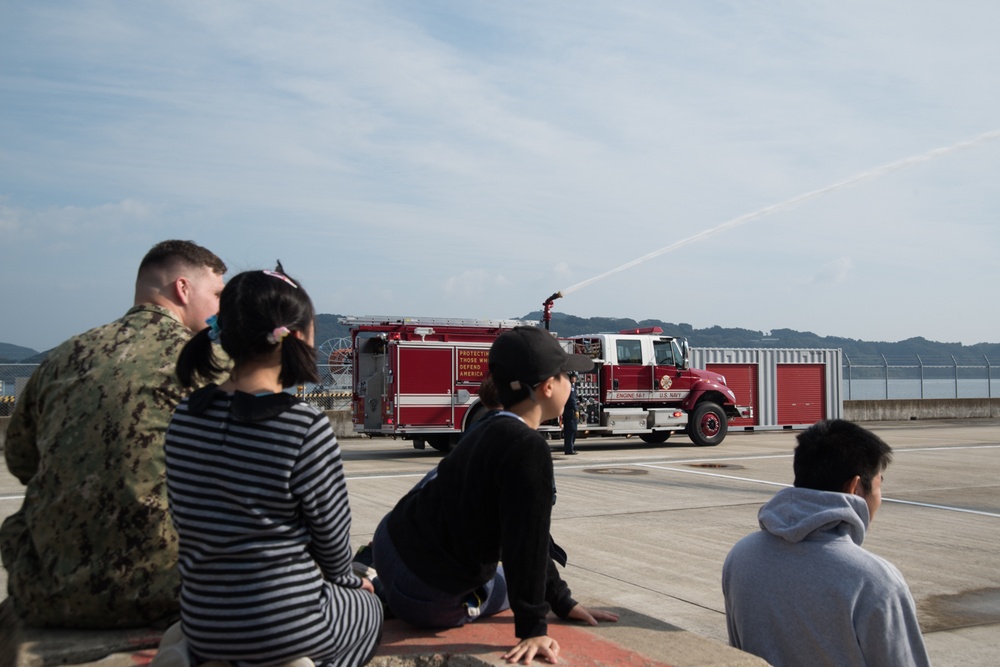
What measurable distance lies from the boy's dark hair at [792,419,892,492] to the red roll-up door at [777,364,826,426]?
25769 mm

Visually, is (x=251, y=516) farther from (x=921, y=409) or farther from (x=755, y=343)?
(x=755, y=343)

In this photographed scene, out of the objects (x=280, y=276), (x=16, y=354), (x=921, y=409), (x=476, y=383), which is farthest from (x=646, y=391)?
(x=16, y=354)

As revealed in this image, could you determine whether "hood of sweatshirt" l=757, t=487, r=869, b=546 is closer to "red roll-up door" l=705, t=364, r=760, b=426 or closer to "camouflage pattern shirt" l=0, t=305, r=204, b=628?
"camouflage pattern shirt" l=0, t=305, r=204, b=628

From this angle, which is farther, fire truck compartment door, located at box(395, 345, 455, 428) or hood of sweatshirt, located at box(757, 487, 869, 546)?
fire truck compartment door, located at box(395, 345, 455, 428)

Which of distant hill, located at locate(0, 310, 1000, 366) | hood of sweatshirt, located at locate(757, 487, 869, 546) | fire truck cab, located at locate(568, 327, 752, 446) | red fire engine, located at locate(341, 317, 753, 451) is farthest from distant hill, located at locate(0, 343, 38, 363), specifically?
hood of sweatshirt, located at locate(757, 487, 869, 546)

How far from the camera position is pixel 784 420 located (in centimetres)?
2783

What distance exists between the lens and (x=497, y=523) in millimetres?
2961

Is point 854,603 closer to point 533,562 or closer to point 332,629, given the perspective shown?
point 533,562

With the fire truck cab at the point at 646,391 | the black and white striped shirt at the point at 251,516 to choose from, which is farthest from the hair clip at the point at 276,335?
the fire truck cab at the point at 646,391

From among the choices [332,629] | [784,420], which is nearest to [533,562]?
[332,629]

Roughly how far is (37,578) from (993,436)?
79.7 feet

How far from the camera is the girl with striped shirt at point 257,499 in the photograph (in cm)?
240

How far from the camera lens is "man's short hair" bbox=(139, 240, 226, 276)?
345 cm

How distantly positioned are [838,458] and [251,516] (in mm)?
1767
